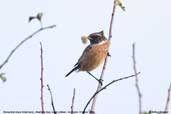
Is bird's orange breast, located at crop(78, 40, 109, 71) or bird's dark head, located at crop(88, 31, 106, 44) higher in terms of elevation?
bird's dark head, located at crop(88, 31, 106, 44)

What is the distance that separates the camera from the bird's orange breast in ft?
26.9

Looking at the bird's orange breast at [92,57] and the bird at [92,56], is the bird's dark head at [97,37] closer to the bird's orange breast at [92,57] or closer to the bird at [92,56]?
the bird at [92,56]

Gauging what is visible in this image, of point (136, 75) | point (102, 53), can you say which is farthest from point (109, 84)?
point (102, 53)

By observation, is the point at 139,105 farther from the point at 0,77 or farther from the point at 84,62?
the point at 84,62

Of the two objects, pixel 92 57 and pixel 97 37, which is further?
pixel 92 57

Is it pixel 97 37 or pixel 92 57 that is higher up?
pixel 97 37

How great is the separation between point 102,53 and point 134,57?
4.37 m

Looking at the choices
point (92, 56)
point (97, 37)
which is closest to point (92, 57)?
point (92, 56)

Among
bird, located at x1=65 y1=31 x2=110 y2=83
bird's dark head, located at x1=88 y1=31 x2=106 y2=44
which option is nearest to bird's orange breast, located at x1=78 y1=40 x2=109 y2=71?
bird, located at x1=65 y1=31 x2=110 y2=83

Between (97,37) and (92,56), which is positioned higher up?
(97,37)

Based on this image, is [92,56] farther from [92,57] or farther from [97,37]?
[97,37]

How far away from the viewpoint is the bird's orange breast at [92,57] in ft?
26.9

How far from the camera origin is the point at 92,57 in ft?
27.5

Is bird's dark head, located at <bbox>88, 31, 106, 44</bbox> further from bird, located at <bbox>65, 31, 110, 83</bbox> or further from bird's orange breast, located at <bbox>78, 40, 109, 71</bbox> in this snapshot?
bird's orange breast, located at <bbox>78, 40, 109, 71</bbox>
